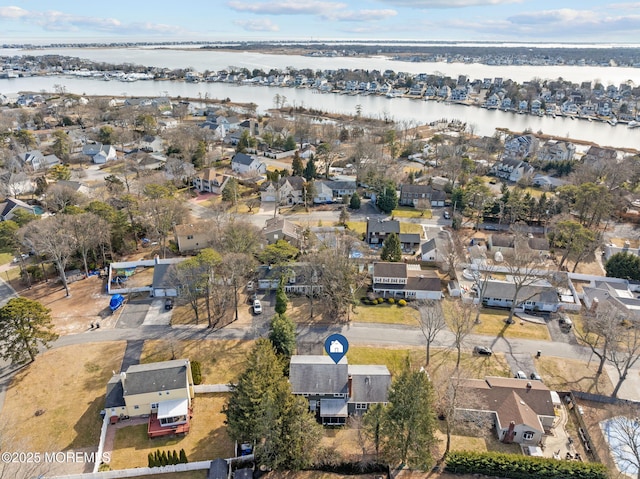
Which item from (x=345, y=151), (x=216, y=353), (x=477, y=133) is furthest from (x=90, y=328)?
(x=477, y=133)

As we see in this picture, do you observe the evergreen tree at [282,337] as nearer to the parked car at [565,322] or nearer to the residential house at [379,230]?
the residential house at [379,230]

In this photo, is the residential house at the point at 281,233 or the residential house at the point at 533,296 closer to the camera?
the residential house at the point at 533,296

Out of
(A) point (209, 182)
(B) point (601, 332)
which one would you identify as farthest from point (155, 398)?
(A) point (209, 182)

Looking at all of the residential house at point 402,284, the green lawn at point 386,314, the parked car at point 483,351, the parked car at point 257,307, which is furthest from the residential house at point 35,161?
the parked car at point 483,351

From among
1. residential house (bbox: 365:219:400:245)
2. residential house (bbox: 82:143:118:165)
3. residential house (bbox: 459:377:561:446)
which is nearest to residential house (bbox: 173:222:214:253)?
residential house (bbox: 365:219:400:245)

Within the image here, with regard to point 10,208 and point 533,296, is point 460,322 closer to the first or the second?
point 533,296

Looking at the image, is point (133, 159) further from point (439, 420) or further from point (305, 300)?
point (439, 420)
